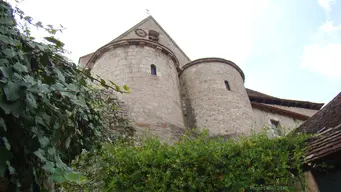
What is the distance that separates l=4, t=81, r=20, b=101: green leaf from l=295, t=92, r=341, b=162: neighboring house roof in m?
4.86

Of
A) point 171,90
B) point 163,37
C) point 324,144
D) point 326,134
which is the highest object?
point 163,37

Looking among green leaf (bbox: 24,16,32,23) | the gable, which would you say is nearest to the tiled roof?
green leaf (bbox: 24,16,32,23)

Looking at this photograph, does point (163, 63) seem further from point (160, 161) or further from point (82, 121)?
point (82, 121)

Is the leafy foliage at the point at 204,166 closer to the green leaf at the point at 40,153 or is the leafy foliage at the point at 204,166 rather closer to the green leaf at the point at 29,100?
the green leaf at the point at 40,153

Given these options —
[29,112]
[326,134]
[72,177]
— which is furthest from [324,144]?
[29,112]

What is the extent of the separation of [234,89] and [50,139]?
38.8 ft

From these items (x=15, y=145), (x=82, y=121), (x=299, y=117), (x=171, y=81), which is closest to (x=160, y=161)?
(x=82, y=121)

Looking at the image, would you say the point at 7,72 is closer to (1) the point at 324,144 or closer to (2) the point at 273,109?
(1) the point at 324,144

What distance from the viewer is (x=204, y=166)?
518cm

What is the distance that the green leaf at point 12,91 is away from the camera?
1.72 meters

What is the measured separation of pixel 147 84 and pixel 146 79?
11.2 inches

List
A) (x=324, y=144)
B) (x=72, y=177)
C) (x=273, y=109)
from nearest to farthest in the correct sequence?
(x=72, y=177), (x=324, y=144), (x=273, y=109)

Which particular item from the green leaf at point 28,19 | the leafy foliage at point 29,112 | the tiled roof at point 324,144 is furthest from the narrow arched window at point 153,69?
the green leaf at point 28,19

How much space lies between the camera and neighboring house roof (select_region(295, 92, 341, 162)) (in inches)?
185
